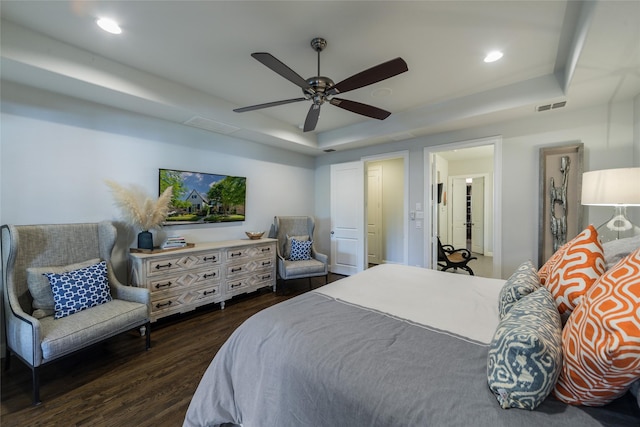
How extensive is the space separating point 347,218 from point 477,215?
433 cm

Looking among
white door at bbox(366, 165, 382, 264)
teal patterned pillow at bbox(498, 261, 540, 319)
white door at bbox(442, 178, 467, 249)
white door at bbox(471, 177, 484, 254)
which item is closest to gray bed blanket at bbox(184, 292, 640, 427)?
teal patterned pillow at bbox(498, 261, 540, 319)

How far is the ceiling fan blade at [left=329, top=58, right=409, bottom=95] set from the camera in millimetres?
1729

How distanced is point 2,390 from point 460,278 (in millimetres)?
3586

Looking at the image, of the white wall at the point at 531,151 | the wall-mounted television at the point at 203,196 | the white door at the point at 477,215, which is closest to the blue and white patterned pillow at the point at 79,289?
the wall-mounted television at the point at 203,196

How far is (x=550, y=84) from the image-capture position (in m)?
2.63

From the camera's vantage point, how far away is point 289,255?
4273mm

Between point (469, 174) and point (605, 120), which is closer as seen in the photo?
point (605, 120)

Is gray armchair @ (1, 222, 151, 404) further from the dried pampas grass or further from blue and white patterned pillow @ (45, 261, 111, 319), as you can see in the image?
the dried pampas grass

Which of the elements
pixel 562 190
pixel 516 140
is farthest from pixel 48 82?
pixel 562 190

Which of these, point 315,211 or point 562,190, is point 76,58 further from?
point 562,190

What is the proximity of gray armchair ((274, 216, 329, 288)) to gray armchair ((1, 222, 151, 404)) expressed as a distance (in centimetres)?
186

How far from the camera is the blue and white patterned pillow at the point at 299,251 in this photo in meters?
4.16

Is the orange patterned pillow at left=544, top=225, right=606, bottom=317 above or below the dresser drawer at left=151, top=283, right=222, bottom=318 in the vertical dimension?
above

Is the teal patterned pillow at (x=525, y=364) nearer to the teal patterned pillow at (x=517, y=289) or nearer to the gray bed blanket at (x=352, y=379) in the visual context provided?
the gray bed blanket at (x=352, y=379)
